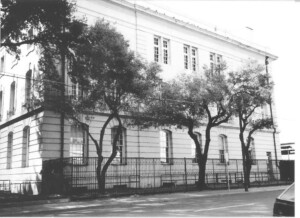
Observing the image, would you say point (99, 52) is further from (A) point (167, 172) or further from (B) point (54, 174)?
(A) point (167, 172)

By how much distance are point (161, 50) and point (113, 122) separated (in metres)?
8.03

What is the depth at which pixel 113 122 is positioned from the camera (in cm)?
2459

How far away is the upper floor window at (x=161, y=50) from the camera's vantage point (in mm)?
28484

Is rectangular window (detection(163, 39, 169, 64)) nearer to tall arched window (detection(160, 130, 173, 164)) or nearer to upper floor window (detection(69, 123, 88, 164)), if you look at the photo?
tall arched window (detection(160, 130, 173, 164))

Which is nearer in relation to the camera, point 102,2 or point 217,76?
point 217,76

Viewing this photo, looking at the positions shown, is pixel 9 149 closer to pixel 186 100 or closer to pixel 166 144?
pixel 166 144

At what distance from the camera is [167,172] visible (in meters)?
Answer: 26.1

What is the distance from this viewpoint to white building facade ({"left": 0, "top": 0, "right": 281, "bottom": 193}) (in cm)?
2141

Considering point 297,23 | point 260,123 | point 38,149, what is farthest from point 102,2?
point 297,23

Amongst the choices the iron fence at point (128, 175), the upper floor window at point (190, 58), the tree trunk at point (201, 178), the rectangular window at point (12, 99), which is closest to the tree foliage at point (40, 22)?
the iron fence at point (128, 175)

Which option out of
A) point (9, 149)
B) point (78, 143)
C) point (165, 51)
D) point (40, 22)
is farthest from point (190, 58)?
point (40, 22)

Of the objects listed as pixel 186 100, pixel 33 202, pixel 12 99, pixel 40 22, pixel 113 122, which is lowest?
pixel 33 202

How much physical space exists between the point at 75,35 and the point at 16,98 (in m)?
10.6

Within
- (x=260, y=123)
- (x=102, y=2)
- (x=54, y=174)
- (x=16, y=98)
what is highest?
(x=102, y=2)
